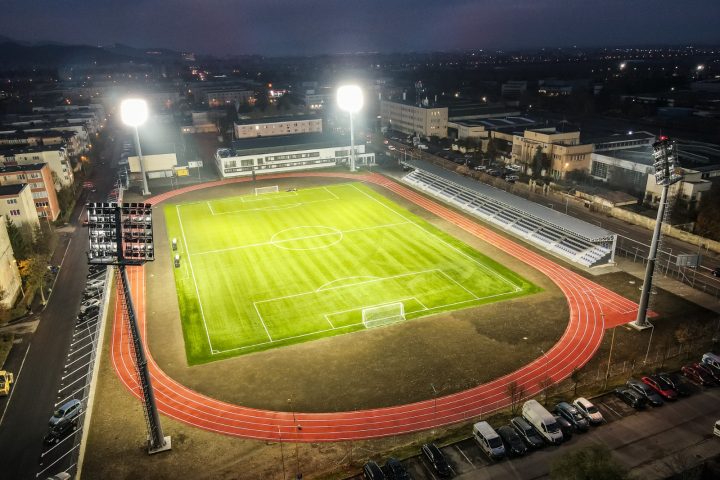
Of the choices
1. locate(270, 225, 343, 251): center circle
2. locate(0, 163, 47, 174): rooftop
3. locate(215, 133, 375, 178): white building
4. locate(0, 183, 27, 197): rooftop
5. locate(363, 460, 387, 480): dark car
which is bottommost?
locate(363, 460, 387, 480): dark car

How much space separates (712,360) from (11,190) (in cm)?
5938

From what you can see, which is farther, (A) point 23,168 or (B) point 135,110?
(B) point 135,110

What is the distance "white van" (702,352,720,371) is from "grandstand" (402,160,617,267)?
560 inches

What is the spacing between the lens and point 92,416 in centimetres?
2605

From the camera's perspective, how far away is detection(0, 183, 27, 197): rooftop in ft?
154

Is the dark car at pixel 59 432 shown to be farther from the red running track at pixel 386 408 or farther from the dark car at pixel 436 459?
the dark car at pixel 436 459

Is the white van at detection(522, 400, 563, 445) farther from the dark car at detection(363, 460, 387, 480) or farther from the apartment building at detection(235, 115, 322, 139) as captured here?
the apartment building at detection(235, 115, 322, 139)

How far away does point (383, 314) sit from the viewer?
35.1 metres

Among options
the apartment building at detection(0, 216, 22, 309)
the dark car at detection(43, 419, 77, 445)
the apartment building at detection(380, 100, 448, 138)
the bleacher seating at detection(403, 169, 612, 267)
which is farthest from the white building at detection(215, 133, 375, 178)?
the dark car at detection(43, 419, 77, 445)

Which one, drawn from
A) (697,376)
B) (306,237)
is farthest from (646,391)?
(306,237)

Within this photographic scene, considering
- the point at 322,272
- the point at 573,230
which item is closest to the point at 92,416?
the point at 322,272

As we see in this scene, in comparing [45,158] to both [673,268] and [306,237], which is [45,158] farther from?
[673,268]

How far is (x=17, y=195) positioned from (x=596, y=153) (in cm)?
6909

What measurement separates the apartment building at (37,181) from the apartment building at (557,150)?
6407cm
